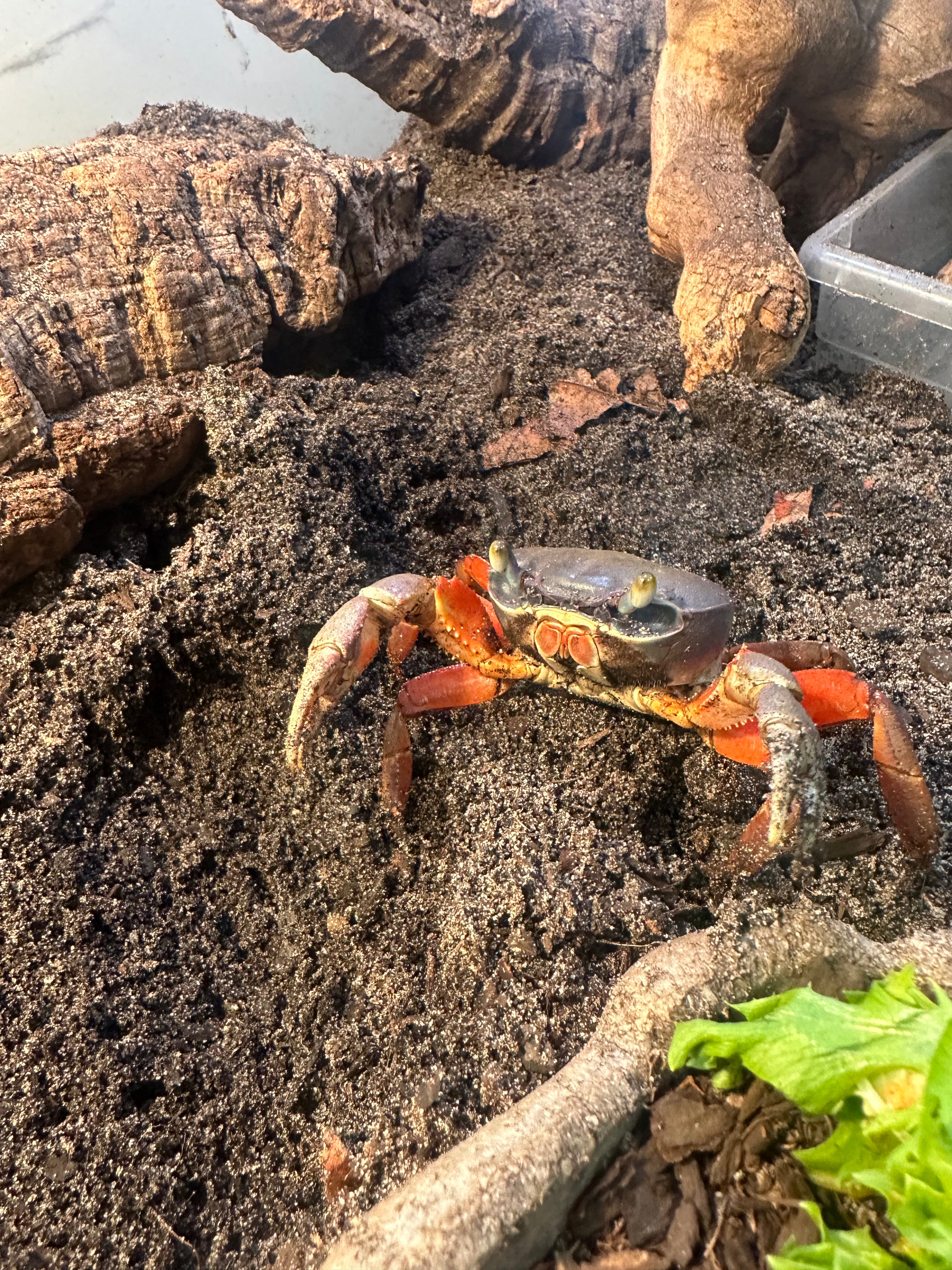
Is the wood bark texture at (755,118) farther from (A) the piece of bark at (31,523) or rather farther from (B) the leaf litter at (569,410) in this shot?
(A) the piece of bark at (31,523)

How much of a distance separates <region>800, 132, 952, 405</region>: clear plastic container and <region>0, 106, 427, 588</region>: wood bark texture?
67.2 inches

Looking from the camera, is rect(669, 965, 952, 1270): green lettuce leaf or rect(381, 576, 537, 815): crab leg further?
rect(381, 576, 537, 815): crab leg

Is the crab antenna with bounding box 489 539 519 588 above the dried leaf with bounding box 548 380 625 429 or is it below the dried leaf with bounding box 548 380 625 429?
above

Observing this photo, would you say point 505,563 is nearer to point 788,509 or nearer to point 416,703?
point 416,703

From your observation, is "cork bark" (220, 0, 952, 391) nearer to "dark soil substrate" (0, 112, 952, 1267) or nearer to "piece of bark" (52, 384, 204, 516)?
"dark soil substrate" (0, 112, 952, 1267)

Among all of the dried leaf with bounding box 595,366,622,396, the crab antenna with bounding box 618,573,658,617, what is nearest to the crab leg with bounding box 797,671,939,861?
the crab antenna with bounding box 618,573,658,617

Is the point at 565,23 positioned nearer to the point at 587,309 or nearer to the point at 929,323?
the point at 587,309

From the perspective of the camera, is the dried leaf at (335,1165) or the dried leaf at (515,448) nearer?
the dried leaf at (335,1165)

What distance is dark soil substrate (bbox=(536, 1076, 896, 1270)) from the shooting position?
39.1 inches

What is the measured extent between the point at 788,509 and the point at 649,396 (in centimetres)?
65

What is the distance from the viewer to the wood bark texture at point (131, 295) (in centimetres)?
191

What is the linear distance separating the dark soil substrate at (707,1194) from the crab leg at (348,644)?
0.95 metres

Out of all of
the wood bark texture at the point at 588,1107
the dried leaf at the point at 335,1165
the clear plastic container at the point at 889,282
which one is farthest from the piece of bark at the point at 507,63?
the dried leaf at the point at 335,1165

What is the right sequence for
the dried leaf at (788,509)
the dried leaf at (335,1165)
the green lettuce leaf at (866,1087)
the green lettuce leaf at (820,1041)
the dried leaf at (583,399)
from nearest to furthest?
1. the green lettuce leaf at (866,1087)
2. the green lettuce leaf at (820,1041)
3. the dried leaf at (335,1165)
4. the dried leaf at (788,509)
5. the dried leaf at (583,399)
